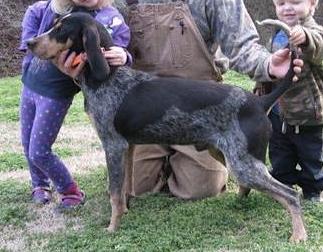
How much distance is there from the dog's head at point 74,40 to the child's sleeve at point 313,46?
1477 mm

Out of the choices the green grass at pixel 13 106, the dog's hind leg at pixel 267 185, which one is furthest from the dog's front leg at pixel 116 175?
the green grass at pixel 13 106

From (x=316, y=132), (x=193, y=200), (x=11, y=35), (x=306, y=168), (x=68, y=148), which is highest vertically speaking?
(x=316, y=132)

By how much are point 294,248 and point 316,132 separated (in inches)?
53.2

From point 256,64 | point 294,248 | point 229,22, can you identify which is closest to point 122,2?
point 229,22

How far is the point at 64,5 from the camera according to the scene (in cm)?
513

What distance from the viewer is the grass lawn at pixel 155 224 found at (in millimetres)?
4512

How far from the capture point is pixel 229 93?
15.3 ft

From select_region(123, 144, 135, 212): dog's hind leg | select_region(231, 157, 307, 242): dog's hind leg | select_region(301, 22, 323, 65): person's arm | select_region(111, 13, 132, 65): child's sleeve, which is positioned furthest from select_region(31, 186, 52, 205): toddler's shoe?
select_region(301, 22, 323, 65): person's arm

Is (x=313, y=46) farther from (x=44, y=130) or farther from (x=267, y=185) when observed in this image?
(x=44, y=130)

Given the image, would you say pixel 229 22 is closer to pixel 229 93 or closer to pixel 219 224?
pixel 229 93

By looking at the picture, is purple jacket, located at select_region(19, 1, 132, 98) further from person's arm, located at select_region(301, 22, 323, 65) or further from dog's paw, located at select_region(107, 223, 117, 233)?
person's arm, located at select_region(301, 22, 323, 65)

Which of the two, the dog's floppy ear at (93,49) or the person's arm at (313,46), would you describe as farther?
the person's arm at (313,46)

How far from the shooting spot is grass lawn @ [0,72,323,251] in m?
4.51

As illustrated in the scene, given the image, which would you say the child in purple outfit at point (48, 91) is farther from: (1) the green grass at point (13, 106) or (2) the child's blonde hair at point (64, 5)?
(1) the green grass at point (13, 106)
